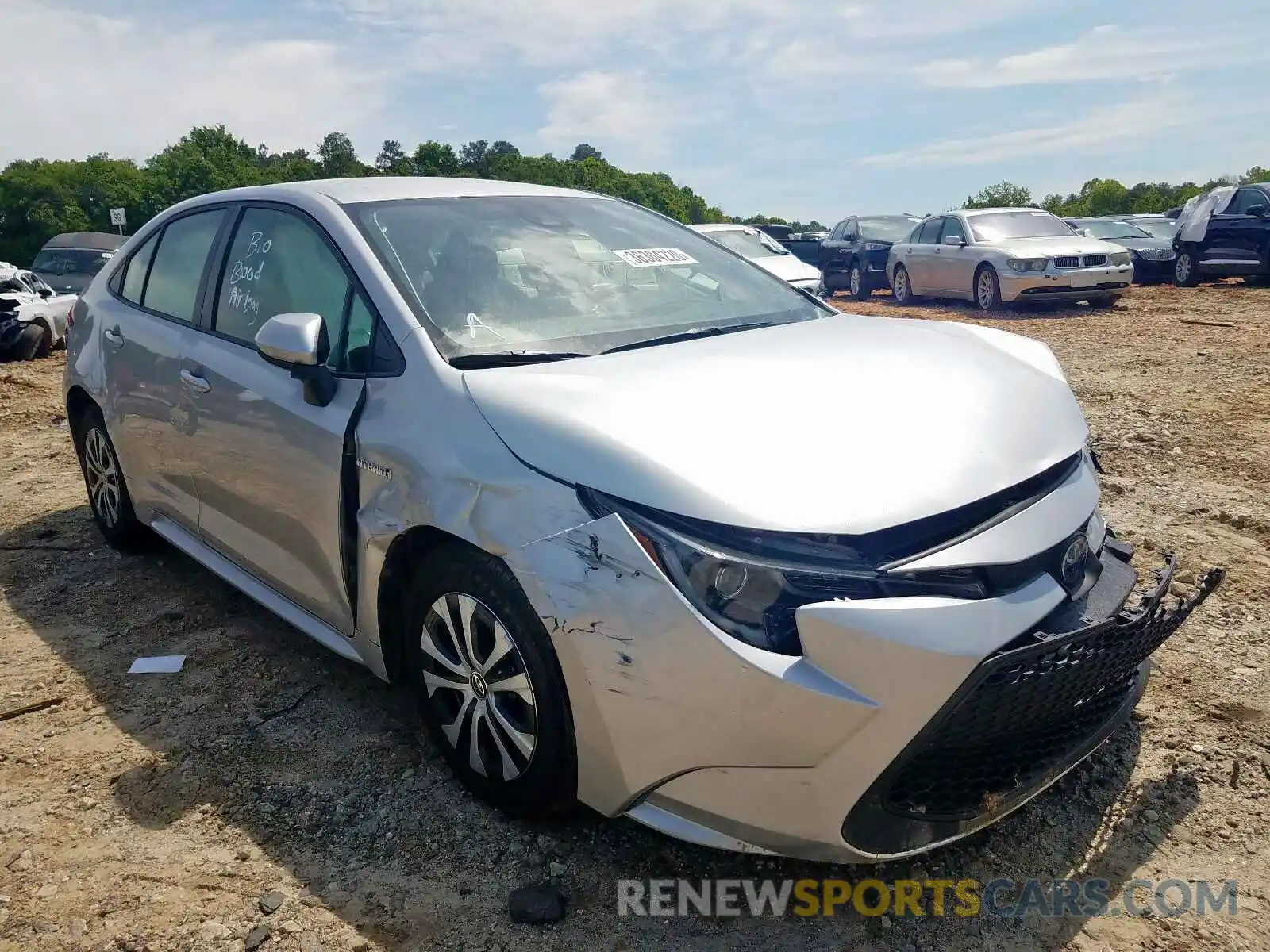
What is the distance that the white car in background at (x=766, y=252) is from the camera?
11.1 m

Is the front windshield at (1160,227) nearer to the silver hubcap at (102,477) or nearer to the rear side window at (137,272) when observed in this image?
the rear side window at (137,272)

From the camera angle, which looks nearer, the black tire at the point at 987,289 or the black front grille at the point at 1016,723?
the black front grille at the point at 1016,723

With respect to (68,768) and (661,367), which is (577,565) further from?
(68,768)

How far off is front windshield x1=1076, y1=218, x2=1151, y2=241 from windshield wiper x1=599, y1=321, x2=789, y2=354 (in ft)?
51.1

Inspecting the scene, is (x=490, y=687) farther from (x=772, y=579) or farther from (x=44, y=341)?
(x=44, y=341)

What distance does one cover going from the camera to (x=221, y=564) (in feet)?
11.8

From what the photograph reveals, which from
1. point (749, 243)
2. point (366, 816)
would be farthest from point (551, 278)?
point (749, 243)

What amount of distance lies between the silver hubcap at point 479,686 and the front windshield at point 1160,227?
18.0 metres

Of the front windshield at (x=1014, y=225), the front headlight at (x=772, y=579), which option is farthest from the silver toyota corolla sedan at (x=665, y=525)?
the front windshield at (x=1014, y=225)

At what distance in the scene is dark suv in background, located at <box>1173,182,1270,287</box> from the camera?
14062 millimetres

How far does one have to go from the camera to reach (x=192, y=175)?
7319cm

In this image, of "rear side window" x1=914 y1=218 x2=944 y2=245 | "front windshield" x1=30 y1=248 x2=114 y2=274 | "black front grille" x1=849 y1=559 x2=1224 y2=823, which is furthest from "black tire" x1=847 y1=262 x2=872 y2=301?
"black front grille" x1=849 y1=559 x2=1224 y2=823

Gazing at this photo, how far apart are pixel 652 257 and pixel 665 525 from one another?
1.62 metres

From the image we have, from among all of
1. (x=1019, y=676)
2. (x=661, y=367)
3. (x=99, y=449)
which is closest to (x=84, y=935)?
(x=661, y=367)
